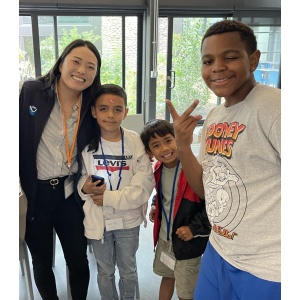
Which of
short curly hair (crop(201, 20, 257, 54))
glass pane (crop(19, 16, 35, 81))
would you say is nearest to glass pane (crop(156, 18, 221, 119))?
glass pane (crop(19, 16, 35, 81))

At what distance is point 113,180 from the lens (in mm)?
1499

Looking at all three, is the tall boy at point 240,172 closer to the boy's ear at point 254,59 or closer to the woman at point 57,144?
the boy's ear at point 254,59

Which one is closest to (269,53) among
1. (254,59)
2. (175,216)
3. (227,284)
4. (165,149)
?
(165,149)

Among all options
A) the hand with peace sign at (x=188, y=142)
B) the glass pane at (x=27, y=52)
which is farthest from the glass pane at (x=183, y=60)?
the hand with peace sign at (x=188, y=142)

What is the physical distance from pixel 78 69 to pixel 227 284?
1.06 m

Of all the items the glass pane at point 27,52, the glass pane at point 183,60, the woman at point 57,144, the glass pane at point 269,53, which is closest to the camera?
the woman at point 57,144

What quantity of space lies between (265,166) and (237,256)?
12.0 inches

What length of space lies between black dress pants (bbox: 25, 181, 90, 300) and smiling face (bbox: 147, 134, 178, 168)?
47 cm

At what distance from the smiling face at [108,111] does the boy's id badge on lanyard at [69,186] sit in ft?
0.97

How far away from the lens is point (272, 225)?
89cm

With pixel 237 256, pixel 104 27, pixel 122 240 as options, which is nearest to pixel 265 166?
pixel 237 256

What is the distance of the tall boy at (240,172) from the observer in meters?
0.87
